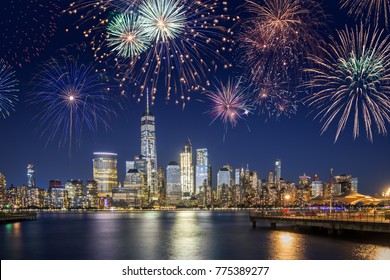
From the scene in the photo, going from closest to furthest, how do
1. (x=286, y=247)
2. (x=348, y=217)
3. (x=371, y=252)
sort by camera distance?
1. (x=371, y=252)
2. (x=286, y=247)
3. (x=348, y=217)

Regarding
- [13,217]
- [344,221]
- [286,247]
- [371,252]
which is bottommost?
[13,217]

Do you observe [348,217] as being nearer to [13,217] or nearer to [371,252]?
[371,252]

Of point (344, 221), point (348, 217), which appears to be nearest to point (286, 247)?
point (344, 221)

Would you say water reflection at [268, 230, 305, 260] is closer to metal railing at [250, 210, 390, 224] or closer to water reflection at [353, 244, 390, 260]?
metal railing at [250, 210, 390, 224]

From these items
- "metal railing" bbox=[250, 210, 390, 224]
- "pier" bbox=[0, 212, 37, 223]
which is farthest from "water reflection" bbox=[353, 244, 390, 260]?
"pier" bbox=[0, 212, 37, 223]

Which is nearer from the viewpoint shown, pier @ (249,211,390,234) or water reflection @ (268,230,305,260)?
water reflection @ (268,230,305,260)

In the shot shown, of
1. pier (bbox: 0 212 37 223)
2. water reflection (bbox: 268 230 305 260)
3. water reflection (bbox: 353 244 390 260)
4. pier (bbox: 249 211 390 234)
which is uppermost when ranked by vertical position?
pier (bbox: 249 211 390 234)

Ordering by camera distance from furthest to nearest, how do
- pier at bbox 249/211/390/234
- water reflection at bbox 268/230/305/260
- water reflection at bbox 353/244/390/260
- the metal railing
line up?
the metal railing → pier at bbox 249/211/390/234 → water reflection at bbox 268/230/305/260 → water reflection at bbox 353/244/390/260
